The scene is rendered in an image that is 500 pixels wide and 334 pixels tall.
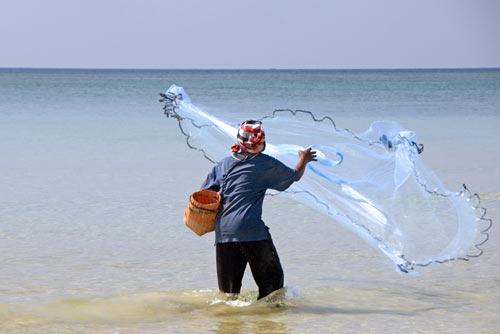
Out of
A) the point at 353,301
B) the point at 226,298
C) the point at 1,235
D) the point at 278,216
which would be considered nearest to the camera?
the point at 226,298

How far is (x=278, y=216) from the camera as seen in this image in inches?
370

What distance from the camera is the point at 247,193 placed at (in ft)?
17.4

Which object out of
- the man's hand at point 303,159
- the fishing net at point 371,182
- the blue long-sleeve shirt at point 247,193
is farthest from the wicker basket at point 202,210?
the fishing net at point 371,182

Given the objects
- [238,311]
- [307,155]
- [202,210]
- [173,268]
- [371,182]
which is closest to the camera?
[202,210]

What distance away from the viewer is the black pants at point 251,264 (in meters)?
5.33

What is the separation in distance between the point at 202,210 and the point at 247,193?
310 millimetres

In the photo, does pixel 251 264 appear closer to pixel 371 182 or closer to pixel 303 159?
pixel 303 159

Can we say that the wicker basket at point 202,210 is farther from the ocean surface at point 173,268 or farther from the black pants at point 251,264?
the ocean surface at point 173,268

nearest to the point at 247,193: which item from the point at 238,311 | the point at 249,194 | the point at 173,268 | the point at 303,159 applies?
the point at 249,194

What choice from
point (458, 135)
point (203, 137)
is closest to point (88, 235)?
point (203, 137)

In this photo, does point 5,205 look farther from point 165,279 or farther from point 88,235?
point 165,279

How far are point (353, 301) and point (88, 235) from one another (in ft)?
10.7

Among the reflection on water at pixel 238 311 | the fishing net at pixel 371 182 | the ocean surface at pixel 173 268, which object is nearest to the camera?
the reflection on water at pixel 238 311

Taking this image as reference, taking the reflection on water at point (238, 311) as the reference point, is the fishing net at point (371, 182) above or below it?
above
